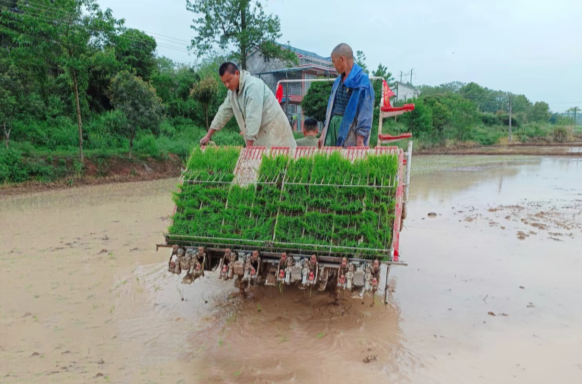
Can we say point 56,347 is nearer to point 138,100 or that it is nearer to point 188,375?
point 188,375

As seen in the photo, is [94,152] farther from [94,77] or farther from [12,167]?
[94,77]

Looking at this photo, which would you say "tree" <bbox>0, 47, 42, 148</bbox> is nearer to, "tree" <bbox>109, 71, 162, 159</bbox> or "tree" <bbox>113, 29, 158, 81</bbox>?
"tree" <bbox>109, 71, 162, 159</bbox>

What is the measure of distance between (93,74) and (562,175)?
21.4m

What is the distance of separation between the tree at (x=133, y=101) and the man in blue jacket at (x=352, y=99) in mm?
12291

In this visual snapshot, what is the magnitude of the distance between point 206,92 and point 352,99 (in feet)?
66.2

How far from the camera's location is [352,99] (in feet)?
14.9

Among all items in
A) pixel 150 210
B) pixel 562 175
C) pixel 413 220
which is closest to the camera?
pixel 413 220

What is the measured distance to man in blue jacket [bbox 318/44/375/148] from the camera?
14.7ft

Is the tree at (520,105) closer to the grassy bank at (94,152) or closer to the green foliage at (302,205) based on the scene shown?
the grassy bank at (94,152)

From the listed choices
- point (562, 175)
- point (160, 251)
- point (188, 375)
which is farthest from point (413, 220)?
point (562, 175)

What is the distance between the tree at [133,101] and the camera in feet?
49.7

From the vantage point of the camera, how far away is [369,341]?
3689mm

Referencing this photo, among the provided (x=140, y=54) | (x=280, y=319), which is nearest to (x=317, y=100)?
(x=140, y=54)

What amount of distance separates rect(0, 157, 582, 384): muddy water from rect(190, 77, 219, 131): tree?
674 inches
